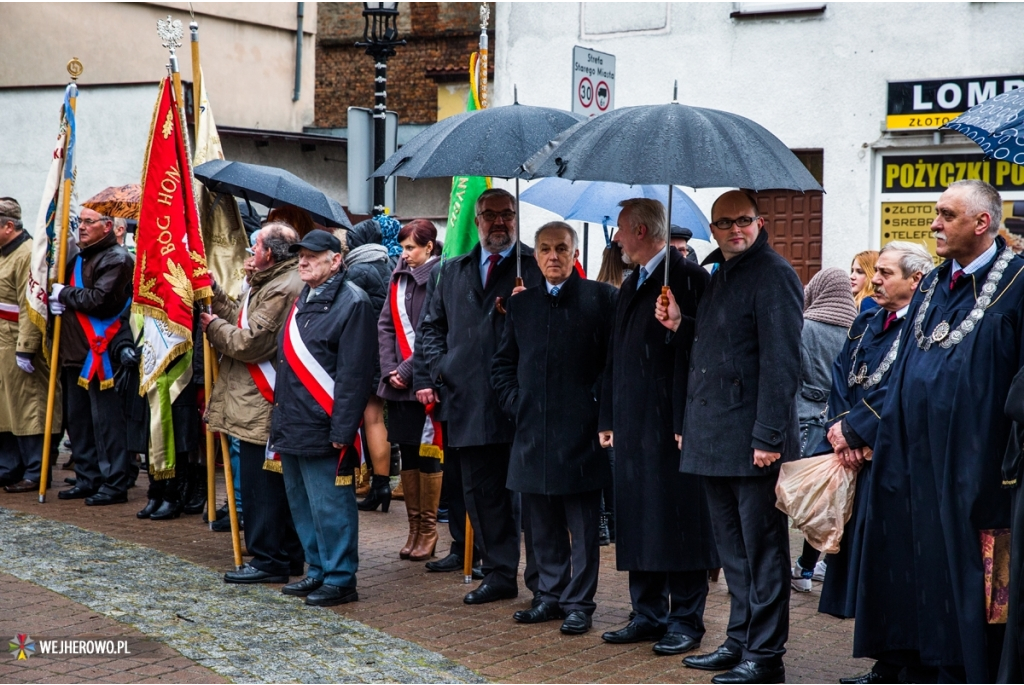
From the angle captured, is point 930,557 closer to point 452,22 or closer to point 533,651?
point 533,651

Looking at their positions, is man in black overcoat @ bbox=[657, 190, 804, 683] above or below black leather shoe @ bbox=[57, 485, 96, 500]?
above

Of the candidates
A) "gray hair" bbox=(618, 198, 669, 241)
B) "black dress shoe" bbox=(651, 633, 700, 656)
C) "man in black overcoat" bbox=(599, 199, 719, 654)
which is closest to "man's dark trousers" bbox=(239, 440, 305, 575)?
"man in black overcoat" bbox=(599, 199, 719, 654)

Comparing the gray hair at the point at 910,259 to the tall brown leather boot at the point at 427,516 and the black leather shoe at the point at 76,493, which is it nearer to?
the tall brown leather boot at the point at 427,516

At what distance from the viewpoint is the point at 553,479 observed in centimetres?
638

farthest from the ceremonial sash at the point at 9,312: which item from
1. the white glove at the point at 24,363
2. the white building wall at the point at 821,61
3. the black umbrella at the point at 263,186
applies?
the white building wall at the point at 821,61

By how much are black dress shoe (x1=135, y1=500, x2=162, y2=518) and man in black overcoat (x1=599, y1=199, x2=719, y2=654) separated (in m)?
4.32

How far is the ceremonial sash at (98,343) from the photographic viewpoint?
31.2ft

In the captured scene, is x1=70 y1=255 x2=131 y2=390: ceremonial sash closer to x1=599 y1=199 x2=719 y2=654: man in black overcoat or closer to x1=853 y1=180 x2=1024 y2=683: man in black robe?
x1=599 y1=199 x2=719 y2=654: man in black overcoat

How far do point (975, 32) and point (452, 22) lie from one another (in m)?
16.4

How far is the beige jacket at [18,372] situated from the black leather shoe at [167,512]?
156 cm

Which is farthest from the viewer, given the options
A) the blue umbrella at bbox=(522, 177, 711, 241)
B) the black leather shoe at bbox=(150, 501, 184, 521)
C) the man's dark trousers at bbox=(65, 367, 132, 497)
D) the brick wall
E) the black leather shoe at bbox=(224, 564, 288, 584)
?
the brick wall

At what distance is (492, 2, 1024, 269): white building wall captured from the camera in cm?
1417

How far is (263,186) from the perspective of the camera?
316 inches

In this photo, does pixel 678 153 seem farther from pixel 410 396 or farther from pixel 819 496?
pixel 410 396
